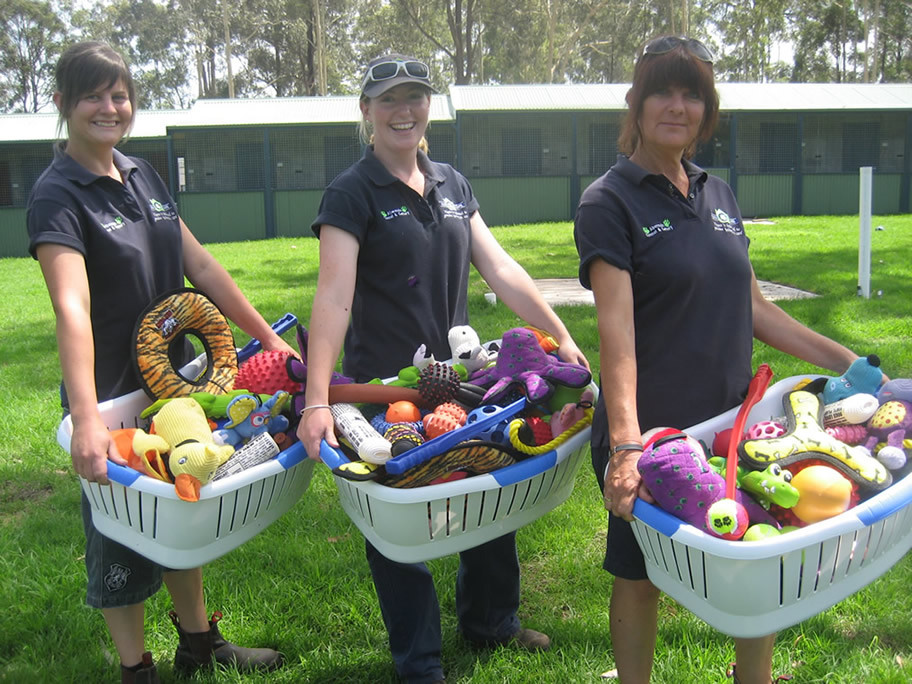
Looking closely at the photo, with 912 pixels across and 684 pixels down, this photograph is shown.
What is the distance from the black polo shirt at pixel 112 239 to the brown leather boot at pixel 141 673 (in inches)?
33.8

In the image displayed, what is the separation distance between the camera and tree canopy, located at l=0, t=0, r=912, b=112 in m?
41.7

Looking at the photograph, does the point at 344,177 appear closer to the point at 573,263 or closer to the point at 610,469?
the point at 610,469

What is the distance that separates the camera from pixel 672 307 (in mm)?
2148

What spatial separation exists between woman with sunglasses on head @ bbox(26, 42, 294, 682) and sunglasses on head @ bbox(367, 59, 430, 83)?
741 millimetres

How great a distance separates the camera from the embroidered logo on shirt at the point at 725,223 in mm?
2223

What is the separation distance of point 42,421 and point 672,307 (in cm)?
495

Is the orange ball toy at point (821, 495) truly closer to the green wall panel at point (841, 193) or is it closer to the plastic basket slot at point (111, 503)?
the plastic basket slot at point (111, 503)

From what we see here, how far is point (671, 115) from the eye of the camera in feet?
7.02

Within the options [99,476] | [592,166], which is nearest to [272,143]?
[592,166]

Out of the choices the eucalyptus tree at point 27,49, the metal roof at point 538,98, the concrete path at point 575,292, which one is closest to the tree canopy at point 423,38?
the eucalyptus tree at point 27,49

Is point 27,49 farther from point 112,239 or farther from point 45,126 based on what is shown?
point 112,239

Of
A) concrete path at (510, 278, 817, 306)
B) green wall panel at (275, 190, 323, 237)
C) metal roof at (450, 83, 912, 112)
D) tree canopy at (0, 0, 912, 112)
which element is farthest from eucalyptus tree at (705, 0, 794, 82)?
concrete path at (510, 278, 817, 306)

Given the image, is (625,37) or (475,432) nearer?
(475,432)

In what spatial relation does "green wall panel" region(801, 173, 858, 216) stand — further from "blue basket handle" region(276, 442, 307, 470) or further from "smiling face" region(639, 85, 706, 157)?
"blue basket handle" region(276, 442, 307, 470)
